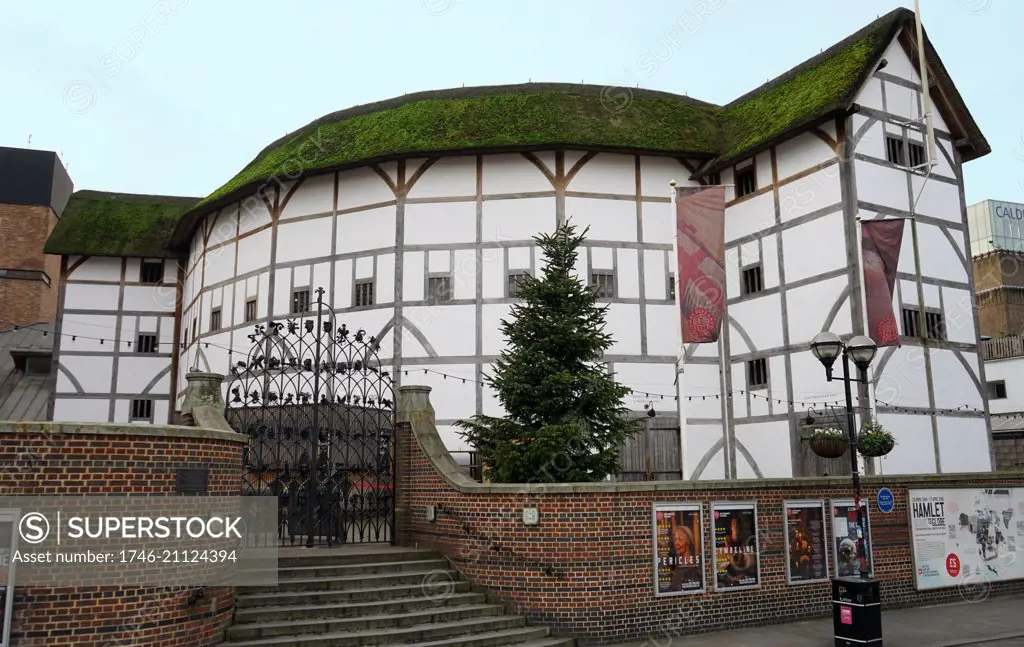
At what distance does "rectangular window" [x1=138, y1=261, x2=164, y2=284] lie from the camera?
31.9 meters

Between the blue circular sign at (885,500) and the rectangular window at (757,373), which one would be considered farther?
the rectangular window at (757,373)

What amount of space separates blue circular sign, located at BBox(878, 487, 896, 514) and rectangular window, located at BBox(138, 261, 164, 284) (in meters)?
27.8

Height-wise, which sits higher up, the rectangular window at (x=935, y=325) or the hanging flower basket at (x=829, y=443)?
the rectangular window at (x=935, y=325)

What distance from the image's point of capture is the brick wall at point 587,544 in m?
10.7

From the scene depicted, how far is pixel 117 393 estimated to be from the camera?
30.4 m

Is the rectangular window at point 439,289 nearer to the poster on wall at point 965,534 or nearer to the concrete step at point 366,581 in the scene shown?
the concrete step at point 366,581

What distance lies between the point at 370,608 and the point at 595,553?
3.00 m

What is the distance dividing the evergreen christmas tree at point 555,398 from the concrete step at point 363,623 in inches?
96.4

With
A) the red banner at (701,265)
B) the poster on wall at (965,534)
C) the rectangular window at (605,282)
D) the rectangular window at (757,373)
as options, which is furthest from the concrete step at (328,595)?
the rectangular window at (757,373)

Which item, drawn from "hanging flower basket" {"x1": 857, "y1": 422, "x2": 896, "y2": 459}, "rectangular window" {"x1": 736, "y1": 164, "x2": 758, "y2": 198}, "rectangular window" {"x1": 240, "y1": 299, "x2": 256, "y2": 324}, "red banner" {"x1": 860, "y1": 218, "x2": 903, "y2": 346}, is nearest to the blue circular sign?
"hanging flower basket" {"x1": 857, "y1": 422, "x2": 896, "y2": 459}

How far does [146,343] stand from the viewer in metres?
31.3

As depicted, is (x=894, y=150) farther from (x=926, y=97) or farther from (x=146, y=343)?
(x=146, y=343)

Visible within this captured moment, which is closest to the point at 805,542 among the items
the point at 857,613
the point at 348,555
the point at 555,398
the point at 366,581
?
the point at 857,613

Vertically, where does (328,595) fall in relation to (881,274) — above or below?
below
